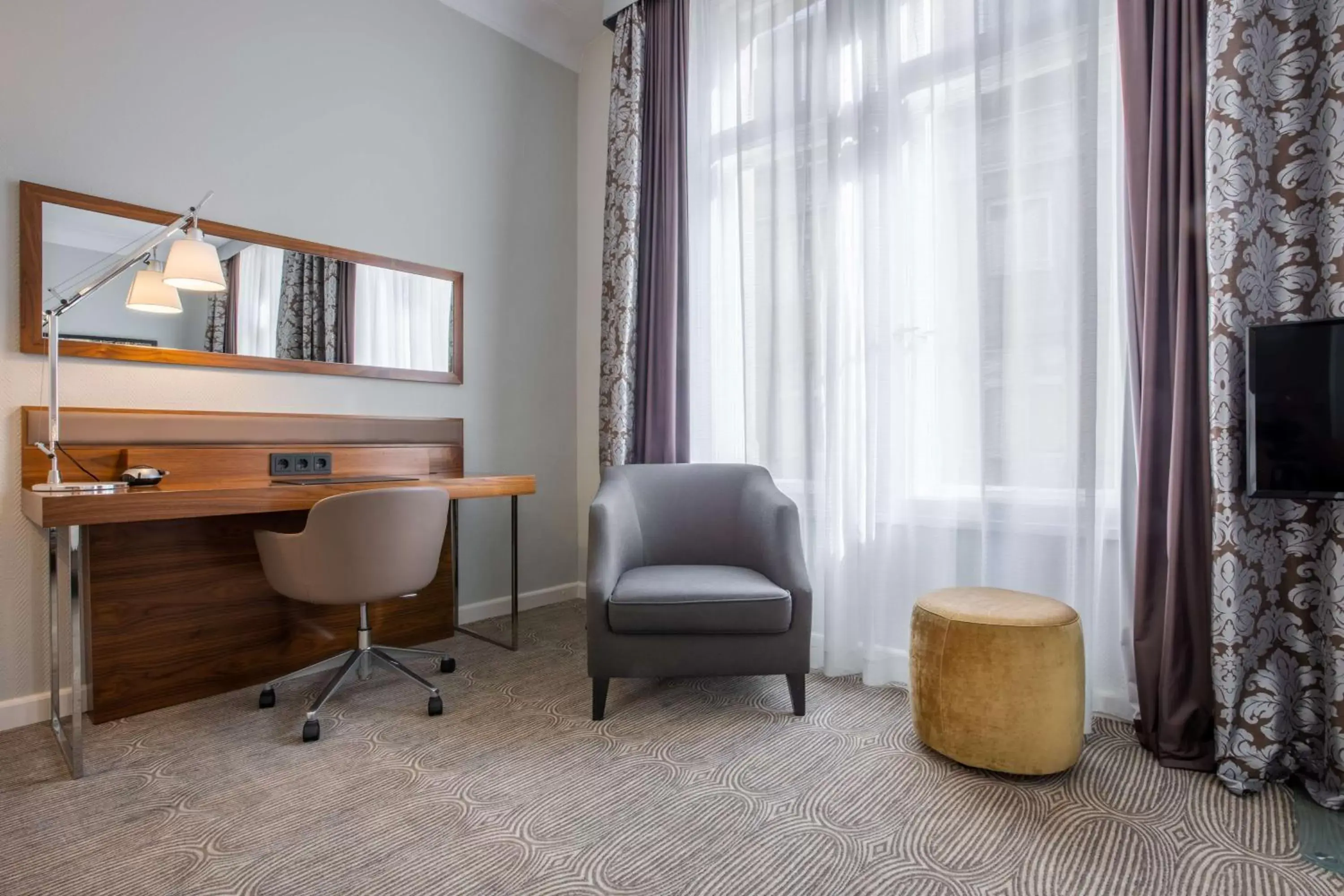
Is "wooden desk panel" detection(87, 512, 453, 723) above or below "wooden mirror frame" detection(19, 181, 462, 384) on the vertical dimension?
below

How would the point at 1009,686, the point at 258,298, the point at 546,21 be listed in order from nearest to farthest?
the point at 1009,686, the point at 258,298, the point at 546,21

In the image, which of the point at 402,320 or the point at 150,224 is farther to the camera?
the point at 402,320

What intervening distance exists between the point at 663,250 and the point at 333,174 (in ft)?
4.61

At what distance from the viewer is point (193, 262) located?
223 centimetres

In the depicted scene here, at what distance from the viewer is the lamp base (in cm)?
194

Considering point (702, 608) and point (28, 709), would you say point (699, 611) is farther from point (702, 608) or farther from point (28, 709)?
point (28, 709)

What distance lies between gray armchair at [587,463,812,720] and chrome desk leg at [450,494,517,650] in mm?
566

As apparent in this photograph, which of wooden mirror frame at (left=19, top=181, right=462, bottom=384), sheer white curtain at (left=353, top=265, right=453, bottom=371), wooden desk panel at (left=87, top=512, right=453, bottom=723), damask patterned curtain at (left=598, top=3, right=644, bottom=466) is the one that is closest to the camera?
wooden mirror frame at (left=19, top=181, right=462, bottom=384)

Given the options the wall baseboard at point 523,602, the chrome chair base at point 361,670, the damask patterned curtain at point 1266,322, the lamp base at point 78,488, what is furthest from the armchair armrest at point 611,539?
the damask patterned curtain at point 1266,322

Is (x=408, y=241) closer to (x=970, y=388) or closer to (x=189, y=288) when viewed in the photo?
(x=189, y=288)

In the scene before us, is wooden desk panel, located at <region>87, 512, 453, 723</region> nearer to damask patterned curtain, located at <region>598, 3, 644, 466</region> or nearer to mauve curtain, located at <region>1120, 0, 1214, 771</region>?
damask patterned curtain, located at <region>598, 3, 644, 466</region>

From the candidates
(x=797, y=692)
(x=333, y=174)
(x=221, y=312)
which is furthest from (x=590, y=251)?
(x=797, y=692)

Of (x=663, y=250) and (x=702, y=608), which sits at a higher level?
(x=663, y=250)

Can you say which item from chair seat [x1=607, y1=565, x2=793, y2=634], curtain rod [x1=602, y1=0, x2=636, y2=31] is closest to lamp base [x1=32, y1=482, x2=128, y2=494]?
chair seat [x1=607, y1=565, x2=793, y2=634]
